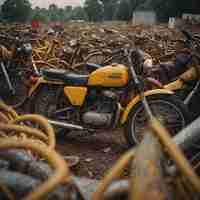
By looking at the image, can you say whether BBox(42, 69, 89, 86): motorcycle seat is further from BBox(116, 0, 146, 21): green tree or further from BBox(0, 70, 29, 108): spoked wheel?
BBox(116, 0, 146, 21): green tree

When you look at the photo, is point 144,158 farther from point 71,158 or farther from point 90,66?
point 90,66

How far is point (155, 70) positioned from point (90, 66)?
1.39m

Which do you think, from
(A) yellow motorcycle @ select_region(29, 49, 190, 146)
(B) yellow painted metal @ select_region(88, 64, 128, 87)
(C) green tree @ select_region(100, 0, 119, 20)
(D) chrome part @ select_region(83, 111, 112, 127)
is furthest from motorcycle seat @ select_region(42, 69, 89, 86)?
(C) green tree @ select_region(100, 0, 119, 20)

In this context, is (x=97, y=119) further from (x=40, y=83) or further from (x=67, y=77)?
(x=40, y=83)

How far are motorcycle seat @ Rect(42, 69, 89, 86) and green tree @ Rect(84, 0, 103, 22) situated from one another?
7397cm

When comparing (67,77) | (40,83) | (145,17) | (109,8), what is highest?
(67,77)

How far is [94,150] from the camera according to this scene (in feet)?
14.5

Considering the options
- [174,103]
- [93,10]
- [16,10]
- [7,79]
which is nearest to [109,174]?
[174,103]

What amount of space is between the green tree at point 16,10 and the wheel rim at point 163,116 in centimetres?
4223

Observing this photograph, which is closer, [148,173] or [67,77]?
[148,173]

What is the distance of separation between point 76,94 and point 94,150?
711 millimetres

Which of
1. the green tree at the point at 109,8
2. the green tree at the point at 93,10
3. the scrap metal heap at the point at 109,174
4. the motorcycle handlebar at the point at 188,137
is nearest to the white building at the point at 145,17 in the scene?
the green tree at the point at 93,10

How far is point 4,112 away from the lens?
302 centimetres

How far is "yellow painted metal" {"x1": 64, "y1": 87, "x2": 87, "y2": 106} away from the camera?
14.2ft
